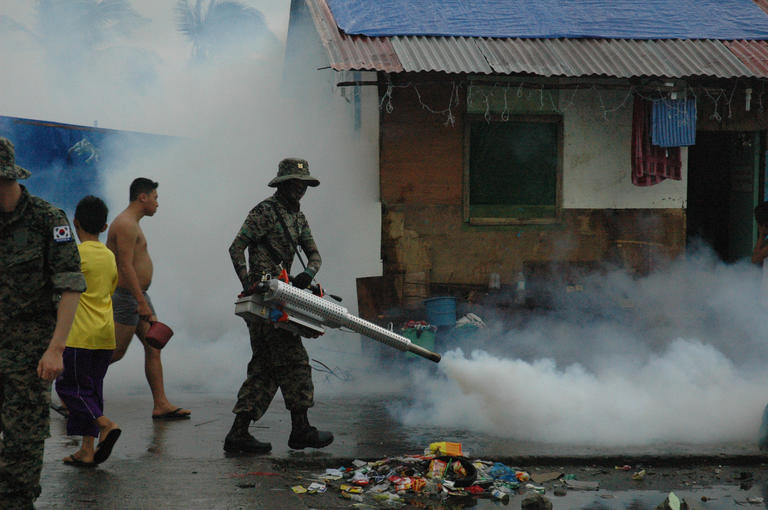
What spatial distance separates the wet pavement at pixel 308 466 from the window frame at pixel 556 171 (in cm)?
394

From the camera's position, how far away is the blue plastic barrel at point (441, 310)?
380 inches

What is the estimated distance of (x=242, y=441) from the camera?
19.6 ft

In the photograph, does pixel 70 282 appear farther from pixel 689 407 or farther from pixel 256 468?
pixel 689 407

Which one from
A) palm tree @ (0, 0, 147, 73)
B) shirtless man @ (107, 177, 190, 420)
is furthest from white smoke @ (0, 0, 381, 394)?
palm tree @ (0, 0, 147, 73)

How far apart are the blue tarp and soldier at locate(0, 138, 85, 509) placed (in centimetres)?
636

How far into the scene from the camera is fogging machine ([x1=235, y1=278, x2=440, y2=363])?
5.43 metres

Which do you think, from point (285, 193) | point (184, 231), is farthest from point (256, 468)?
point (184, 231)

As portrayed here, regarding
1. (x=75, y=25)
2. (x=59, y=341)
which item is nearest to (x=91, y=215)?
(x=59, y=341)

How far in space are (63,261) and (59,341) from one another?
0.42 metres

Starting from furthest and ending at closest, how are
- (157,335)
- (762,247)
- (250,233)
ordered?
1. (762,247)
2. (157,335)
3. (250,233)

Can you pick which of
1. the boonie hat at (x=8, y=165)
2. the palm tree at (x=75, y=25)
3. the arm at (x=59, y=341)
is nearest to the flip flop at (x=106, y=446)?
the arm at (x=59, y=341)

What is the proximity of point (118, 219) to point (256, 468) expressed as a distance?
2.44 metres

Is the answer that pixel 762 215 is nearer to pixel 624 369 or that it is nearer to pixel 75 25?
pixel 624 369

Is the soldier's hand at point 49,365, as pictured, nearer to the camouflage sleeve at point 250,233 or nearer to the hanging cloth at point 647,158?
the camouflage sleeve at point 250,233
